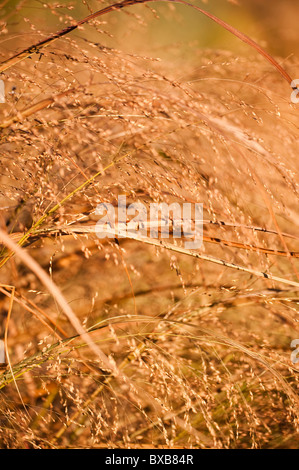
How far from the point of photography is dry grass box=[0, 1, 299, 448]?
72 cm

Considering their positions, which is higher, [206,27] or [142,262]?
[206,27]

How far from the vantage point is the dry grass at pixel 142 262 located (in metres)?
0.72

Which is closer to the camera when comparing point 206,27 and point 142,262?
point 142,262

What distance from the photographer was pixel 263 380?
0.98 m

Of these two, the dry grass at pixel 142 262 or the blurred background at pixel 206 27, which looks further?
the blurred background at pixel 206 27

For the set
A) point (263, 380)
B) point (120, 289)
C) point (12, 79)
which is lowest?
point (263, 380)

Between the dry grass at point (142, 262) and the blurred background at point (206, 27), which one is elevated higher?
the blurred background at point (206, 27)

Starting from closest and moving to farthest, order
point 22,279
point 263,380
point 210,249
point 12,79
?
1. point 12,79
2. point 263,380
3. point 22,279
4. point 210,249

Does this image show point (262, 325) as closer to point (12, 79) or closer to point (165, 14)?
point (12, 79)

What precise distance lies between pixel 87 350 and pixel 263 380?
0.44 m

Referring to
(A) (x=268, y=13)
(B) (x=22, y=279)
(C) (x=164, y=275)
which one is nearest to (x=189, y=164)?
(C) (x=164, y=275)

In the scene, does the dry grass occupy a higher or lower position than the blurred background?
lower

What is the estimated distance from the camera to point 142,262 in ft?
3.88

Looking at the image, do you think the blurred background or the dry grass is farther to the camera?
the blurred background
